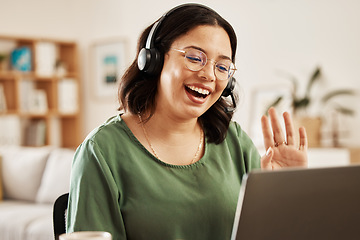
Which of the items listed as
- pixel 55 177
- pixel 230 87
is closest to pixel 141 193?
pixel 230 87

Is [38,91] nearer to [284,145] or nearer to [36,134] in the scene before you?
[36,134]

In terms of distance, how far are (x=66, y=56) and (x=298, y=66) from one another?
2.66 meters

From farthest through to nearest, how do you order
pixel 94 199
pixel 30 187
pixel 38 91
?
pixel 38 91, pixel 30 187, pixel 94 199

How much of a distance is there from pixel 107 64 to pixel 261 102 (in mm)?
1878

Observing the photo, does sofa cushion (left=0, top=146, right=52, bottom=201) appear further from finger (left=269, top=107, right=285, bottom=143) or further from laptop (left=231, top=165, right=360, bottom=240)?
laptop (left=231, top=165, right=360, bottom=240)

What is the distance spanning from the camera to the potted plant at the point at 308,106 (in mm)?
3568

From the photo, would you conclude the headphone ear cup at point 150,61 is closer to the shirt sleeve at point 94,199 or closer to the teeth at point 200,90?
the teeth at point 200,90

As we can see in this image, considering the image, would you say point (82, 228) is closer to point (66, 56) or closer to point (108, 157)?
point (108, 157)

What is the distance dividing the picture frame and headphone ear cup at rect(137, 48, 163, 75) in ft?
8.78

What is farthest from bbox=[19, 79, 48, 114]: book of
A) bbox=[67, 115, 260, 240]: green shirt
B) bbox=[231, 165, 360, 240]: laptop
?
bbox=[231, 165, 360, 240]: laptop

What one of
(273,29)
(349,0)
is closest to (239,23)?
(273,29)

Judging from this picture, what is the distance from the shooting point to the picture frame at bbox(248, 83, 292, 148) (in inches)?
154

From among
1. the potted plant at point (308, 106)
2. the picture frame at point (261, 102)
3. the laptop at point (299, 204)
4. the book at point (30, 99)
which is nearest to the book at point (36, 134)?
the book at point (30, 99)

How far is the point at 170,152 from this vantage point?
4.42 feet
